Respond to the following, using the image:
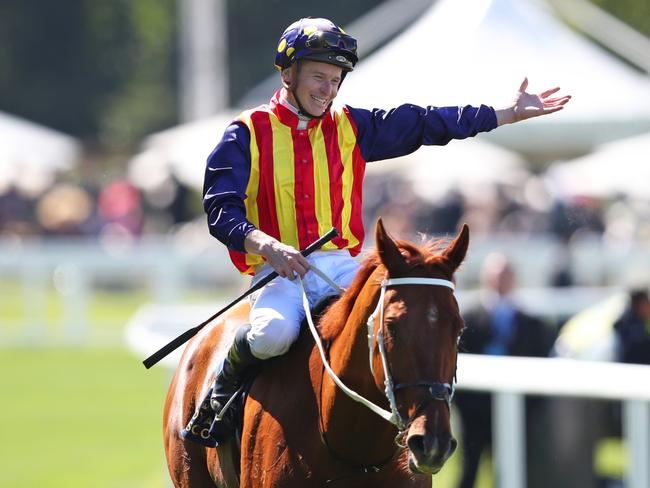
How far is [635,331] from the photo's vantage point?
29.9 ft

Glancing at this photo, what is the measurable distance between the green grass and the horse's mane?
543 cm

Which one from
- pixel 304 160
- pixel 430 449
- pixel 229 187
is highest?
pixel 304 160

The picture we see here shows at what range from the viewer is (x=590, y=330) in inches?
378

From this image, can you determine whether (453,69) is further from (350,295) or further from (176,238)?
(176,238)

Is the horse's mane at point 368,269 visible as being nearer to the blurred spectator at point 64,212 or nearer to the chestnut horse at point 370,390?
the chestnut horse at point 370,390

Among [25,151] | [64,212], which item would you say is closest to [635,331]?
[64,212]

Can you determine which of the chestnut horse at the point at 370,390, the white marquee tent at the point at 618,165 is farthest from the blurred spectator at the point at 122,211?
the chestnut horse at the point at 370,390

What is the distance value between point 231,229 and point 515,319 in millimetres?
5206

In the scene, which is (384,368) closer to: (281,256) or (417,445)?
(417,445)

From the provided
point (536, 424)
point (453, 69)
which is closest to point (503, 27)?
point (453, 69)

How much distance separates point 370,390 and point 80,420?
28.9 feet

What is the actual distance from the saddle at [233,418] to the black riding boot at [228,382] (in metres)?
0.02

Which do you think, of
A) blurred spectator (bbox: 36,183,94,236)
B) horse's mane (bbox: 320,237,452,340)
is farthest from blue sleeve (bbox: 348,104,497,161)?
blurred spectator (bbox: 36,183,94,236)

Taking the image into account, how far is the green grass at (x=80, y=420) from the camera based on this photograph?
1066cm
